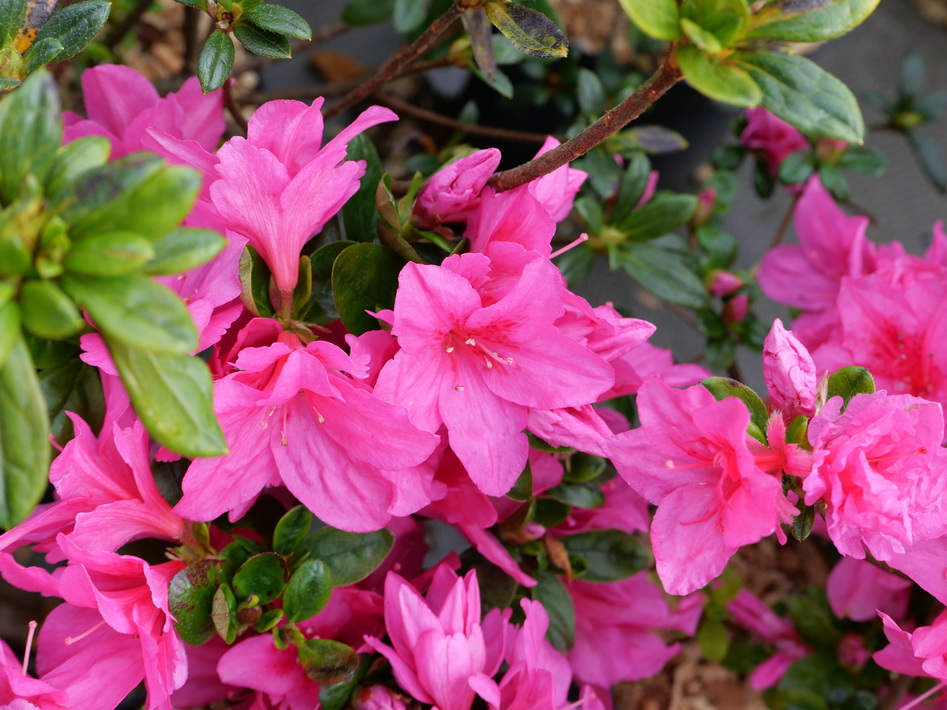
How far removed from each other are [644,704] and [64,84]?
1.77 m

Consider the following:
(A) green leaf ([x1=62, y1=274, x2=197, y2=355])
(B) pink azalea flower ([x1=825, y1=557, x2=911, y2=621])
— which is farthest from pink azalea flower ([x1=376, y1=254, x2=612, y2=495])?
(B) pink azalea flower ([x1=825, y1=557, x2=911, y2=621])

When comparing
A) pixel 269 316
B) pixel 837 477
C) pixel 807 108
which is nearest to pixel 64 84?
pixel 269 316

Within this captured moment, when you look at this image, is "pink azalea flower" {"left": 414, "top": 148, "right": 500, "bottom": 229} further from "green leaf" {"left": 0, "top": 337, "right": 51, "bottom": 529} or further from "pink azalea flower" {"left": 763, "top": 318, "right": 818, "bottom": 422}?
"green leaf" {"left": 0, "top": 337, "right": 51, "bottom": 529}

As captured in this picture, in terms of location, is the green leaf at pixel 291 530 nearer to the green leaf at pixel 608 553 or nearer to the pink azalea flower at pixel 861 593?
the green leaf at pixel 608 553

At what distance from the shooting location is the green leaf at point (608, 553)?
3.55 feet

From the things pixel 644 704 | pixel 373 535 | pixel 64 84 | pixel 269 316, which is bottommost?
pixel 644 704

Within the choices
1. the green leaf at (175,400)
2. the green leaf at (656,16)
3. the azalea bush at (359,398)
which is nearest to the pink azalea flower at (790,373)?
the azalea bush at (359,398)

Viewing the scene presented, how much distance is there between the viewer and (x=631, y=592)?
1188mm

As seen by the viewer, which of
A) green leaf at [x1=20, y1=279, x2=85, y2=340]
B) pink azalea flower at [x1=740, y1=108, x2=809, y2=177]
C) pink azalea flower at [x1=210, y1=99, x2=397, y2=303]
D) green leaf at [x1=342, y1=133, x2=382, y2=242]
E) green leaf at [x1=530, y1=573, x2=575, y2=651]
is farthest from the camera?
pink azalea flower at [x1=740, y1=108, x2=809, y2=177]

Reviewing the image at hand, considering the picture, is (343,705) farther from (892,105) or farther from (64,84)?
(892,105)

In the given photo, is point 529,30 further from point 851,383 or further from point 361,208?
point 851,383

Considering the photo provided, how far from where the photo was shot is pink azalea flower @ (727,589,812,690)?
1.48 m

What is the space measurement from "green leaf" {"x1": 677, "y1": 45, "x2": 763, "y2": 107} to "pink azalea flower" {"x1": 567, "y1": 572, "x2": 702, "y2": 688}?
746mm

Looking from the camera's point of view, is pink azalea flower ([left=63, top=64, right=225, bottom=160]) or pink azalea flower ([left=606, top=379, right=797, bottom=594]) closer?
pink azalea flower ([left=606, top=379, right=797, bottom=594])
